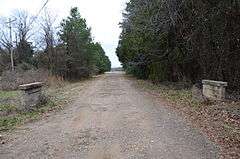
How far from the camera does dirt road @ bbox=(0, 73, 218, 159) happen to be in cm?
838

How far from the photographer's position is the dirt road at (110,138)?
8383mm

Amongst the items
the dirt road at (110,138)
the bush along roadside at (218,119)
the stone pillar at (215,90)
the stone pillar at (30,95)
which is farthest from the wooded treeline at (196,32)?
the stone pillar at (30,95)

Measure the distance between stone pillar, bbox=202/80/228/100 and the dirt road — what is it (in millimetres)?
2974

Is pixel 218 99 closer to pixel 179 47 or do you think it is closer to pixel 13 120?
pixel 13 120

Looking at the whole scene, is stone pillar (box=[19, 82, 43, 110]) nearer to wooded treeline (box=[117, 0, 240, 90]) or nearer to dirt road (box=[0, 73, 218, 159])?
dirt road (box=[0, 73, 218, 159])

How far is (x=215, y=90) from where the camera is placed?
1709 centimetres

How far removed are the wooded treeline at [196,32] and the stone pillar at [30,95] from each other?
7.54m

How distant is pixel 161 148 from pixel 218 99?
28.0 ft

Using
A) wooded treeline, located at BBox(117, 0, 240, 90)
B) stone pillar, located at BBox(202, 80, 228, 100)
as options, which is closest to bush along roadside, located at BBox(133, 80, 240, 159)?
stone pillar, located at BBox(202, 80, 228, 100)

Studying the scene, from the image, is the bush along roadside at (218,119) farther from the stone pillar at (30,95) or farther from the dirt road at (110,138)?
the stone pillar at (30,95)

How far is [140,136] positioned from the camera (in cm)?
1008

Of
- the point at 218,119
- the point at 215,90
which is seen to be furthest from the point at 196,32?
the point at 218,119

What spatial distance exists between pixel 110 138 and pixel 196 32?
40.0 feet

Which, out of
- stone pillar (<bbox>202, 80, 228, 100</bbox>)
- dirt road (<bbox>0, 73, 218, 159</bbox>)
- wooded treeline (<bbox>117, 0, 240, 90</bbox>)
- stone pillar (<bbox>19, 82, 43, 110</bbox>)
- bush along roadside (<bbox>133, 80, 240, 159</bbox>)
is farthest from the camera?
wooded treeline (<bbox>117, 0, 240, 90</bbox>)
